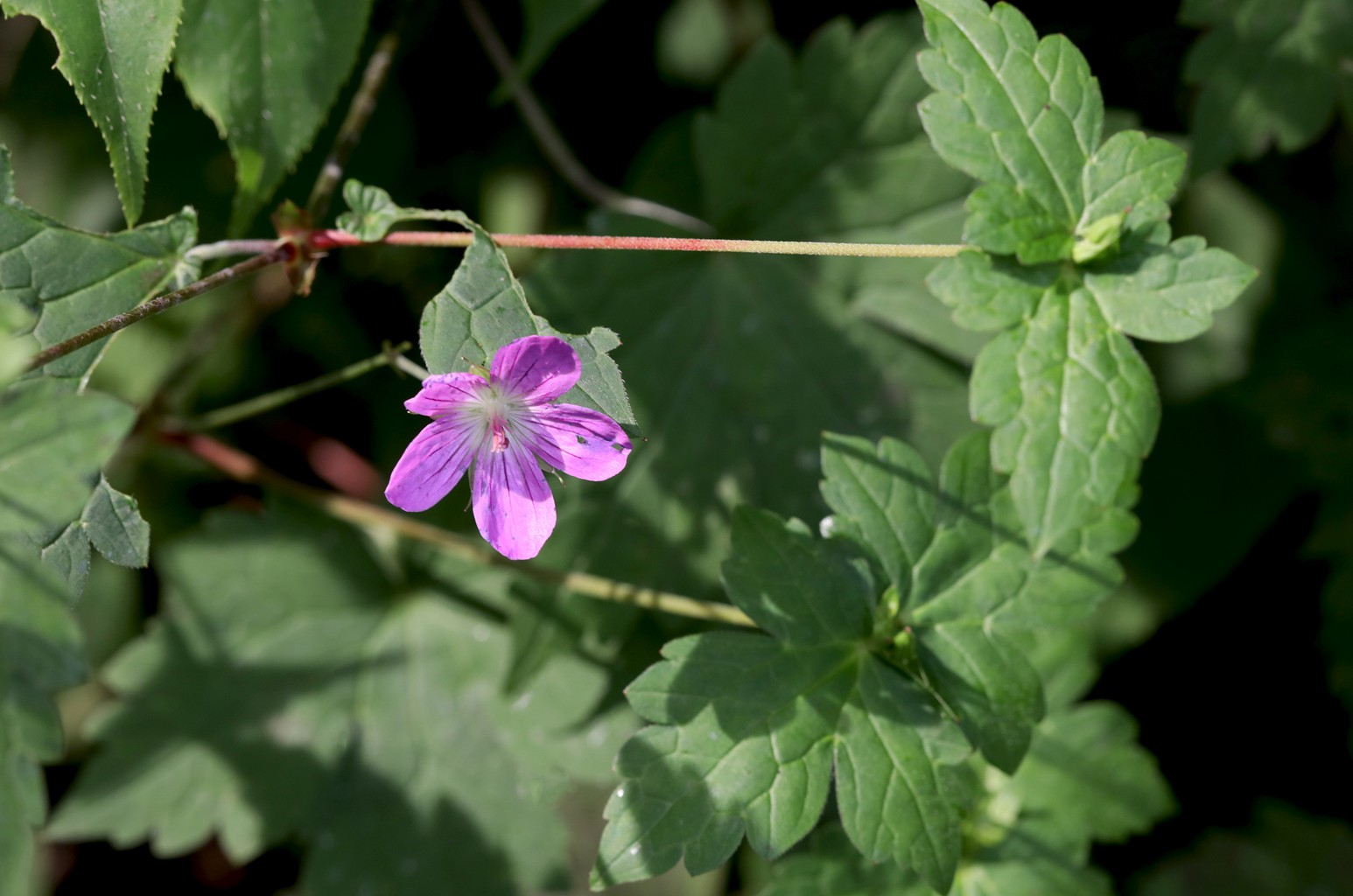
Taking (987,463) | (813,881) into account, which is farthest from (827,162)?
(813,881)

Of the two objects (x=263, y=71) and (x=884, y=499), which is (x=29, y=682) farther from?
(x=884, y=499)

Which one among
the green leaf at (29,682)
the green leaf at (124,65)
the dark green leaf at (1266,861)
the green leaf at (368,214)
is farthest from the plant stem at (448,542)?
the dark green leaf at (1266,861)

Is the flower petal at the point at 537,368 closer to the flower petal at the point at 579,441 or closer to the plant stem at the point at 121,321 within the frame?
the flower petal at the point at 579,441

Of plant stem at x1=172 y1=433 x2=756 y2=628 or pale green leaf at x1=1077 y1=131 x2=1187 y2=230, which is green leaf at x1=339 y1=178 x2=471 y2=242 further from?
pale green leaf at x1=1077 y1=131 x2=1187 y2=230

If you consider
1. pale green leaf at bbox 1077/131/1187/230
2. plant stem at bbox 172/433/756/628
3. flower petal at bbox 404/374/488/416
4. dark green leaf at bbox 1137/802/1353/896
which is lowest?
dark green leaf at bbox 1137/802/1353/896

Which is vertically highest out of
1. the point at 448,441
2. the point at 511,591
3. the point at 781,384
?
the point at 448,441

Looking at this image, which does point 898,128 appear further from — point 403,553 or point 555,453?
point 403,553

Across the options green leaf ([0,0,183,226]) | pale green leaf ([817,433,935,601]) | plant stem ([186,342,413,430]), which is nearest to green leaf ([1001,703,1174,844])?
pale green leaf ([817,433,935,601])
